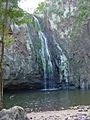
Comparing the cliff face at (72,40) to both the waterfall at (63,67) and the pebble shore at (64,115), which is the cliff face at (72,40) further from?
the pebble shore at (64,115)

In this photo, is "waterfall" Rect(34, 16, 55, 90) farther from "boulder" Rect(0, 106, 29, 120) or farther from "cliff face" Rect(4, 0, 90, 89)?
"boulder" Rect(0, 106, 29, 120)

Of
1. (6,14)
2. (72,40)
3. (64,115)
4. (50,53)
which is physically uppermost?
(72,40)

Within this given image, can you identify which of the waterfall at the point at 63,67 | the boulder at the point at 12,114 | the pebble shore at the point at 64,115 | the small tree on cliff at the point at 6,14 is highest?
the small tree on cliff at the point at 6,14

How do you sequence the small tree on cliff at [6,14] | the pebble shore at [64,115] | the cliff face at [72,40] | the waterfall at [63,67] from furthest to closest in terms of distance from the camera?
the cliff face at [72,40], the waterfall at [63,67], the small tree on cliff at [6,14], the pebble shore at [64,115]

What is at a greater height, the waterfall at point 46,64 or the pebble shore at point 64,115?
the waterfall at point 46,64

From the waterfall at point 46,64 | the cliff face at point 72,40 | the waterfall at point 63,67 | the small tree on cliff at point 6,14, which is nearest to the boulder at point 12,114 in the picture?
the small tree on cliff at point 6,14

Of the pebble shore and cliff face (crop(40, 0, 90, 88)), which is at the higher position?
cliff face (crop(40, 0, 90, 88))

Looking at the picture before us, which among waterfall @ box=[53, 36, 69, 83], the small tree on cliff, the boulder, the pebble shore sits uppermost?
the small tree on cliff

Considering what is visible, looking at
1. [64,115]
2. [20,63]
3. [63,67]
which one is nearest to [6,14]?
[64,115]

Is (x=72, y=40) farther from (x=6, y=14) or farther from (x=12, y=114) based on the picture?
(x=12, y=114)

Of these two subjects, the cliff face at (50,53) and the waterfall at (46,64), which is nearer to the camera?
the cliff face at (50,53)

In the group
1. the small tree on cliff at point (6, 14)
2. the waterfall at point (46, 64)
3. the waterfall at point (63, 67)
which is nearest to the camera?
the small tree on cliff at point (6, 14)

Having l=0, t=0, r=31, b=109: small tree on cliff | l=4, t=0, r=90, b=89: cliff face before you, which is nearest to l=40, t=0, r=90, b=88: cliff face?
l=4, t=0, r=90, b=89: cliff face

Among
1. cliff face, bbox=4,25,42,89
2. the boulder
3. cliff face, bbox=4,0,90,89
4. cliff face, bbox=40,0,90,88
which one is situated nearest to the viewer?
the boulder
